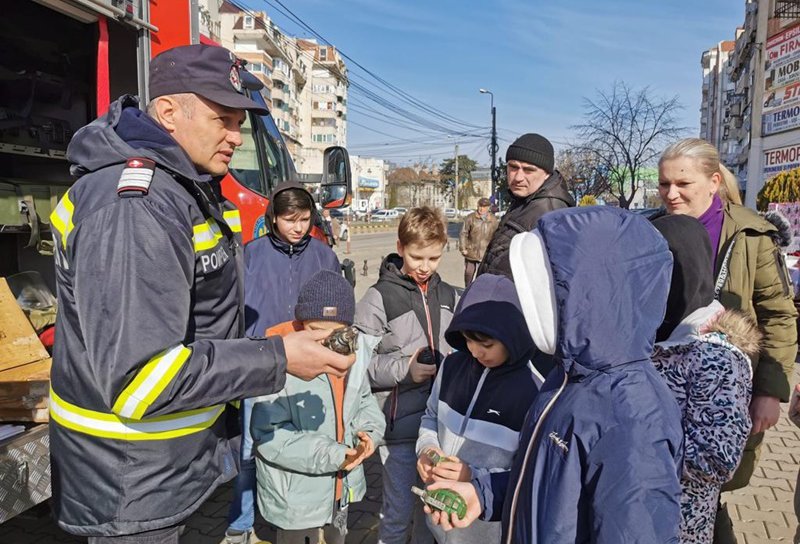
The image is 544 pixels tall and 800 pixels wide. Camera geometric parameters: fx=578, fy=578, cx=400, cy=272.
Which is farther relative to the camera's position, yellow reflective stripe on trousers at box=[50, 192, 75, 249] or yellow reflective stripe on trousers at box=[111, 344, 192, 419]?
yellow reflective stripe on trousers at box=[50, 192, 75, 249]

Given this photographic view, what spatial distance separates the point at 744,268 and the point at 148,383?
8.69 ft

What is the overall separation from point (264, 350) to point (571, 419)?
0.85m

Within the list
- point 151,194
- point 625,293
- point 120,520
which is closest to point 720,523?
point 625,293

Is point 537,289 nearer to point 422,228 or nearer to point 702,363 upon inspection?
point 702,363

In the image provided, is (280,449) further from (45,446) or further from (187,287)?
(187,287)

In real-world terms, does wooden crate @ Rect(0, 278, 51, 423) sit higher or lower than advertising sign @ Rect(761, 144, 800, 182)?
lower

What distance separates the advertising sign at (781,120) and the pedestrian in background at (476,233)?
785 inches

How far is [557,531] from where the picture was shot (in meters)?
1.46

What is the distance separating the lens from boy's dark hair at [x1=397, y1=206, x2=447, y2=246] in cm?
305

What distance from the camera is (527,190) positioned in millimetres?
3619

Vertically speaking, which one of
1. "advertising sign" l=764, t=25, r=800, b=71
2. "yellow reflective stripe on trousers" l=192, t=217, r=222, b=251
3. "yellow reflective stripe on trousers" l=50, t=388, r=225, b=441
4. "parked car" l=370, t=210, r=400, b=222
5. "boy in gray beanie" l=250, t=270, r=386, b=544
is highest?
"advertising sign" l=764, t=25, r=800, b=71

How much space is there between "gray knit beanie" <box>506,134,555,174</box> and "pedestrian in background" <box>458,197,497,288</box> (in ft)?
21.0

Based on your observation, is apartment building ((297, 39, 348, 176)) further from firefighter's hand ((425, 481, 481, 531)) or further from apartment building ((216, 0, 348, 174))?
firefighter's hand ((425, 481, 481, 531))

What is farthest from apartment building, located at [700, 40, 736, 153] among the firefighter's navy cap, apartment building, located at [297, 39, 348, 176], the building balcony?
the firefighter's navy cap
